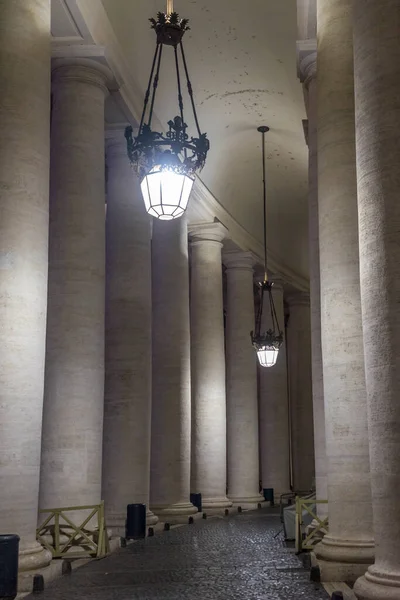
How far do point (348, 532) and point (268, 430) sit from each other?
30.5 meters

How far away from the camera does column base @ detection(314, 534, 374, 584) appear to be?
46.5ft

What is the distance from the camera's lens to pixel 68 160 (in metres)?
21.6

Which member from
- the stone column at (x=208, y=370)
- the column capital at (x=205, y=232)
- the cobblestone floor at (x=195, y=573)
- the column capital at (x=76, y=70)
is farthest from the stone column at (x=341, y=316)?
the column capital at (x=205, y=232)

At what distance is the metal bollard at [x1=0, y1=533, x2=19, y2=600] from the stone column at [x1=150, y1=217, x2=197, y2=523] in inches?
656

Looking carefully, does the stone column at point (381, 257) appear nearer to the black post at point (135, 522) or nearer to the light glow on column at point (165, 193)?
the light glow on column at point (165, 193)

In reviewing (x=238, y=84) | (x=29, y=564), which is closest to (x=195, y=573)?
(x=29, y=564)

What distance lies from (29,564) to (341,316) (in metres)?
7.45

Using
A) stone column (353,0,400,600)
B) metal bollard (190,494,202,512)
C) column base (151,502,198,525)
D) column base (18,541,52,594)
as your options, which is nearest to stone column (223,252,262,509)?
metal bollard (190,494,202,512)

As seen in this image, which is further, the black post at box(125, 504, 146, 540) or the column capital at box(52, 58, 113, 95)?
the black post at box(125, 504, 146, 540)

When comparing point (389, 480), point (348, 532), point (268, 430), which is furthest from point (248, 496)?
point (389, 480)

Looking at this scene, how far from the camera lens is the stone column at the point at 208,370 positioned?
3559 cm

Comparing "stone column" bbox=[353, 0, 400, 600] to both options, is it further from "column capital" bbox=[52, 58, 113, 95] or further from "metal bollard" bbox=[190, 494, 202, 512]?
"metal bollard" bbox=[190, 494, 202, 512]

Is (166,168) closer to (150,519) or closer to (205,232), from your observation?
(150,519)

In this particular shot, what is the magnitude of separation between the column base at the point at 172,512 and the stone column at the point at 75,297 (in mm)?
9939
